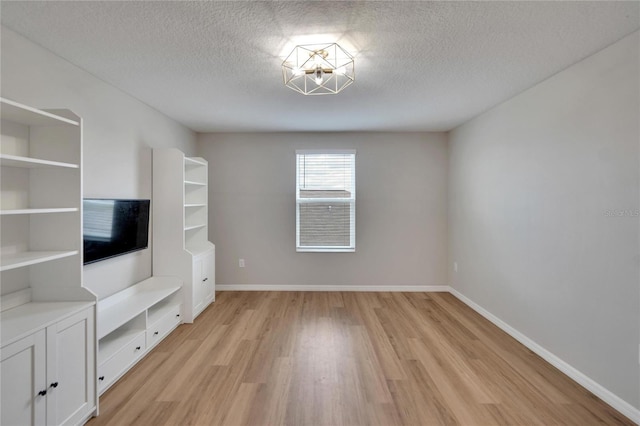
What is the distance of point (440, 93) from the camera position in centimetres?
274

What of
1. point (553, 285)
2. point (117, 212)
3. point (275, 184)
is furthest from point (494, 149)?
point (117, 212)

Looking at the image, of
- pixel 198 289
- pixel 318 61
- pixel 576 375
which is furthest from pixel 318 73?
pixel 576 375

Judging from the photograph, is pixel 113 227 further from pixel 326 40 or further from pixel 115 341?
pixel 326 40

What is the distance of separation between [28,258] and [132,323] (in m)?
1.26

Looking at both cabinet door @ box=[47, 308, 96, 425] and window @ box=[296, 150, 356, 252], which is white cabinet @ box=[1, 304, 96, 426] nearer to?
cabinet door @ box=[47, 308, 96, 425]

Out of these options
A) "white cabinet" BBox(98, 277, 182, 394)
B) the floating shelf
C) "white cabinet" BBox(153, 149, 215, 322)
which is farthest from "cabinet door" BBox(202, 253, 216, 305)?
the floating shelf

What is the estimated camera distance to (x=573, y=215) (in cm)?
216

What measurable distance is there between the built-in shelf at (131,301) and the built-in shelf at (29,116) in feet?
4.85

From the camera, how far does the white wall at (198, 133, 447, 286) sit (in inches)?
169

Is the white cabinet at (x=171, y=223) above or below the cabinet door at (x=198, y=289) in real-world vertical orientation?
above

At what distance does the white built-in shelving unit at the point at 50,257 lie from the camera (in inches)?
58.7

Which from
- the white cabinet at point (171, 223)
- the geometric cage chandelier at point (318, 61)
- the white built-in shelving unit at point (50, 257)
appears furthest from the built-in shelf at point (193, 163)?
the geometric cage chandelier at point (318, 61)

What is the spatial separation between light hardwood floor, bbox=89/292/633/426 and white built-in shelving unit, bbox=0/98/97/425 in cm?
39

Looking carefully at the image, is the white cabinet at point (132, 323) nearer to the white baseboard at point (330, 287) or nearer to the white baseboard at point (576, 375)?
the white baseboard at point (330, 287)
